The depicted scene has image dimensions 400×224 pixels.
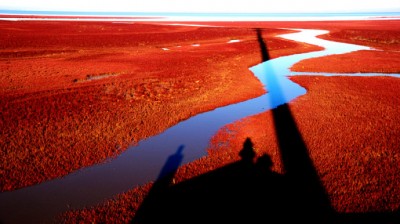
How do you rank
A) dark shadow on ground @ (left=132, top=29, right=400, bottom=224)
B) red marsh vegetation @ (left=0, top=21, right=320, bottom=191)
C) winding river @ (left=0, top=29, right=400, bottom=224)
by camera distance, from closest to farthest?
dark shadow on ground @ (left=132, top=29, right=400, bottom=224), winding river @ (left=0, top=29, right=400, bottom=224), red marsh vegetation @ (left=0, top=21, right=320, bottom=191)


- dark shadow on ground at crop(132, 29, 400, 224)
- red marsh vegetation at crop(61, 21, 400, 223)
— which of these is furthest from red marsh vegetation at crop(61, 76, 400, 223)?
dark shadow on ground at crop(132, 29, 400, 224)

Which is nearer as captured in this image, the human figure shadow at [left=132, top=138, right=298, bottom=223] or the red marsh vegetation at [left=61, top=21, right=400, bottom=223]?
the human figure shadow at [left=132, top=138, right=298, bottom=223]

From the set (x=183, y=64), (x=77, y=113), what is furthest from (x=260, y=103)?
(x=183, y=64)

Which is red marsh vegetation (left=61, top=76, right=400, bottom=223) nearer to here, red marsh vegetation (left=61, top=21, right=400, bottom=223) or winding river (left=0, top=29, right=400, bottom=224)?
red marsh vegetation (left=61, top=21, right=400, bottom=223)

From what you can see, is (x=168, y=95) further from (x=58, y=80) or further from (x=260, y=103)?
(x=58, y=80)

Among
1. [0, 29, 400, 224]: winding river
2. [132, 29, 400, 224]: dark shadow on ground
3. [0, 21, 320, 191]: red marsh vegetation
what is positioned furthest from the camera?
[0, 21, 320, 191]: red marsh vegetation

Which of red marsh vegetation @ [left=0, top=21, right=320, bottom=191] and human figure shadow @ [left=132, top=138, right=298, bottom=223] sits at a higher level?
red marsh vegetation @ [left=0, top=21, right=320, bottom=191]
